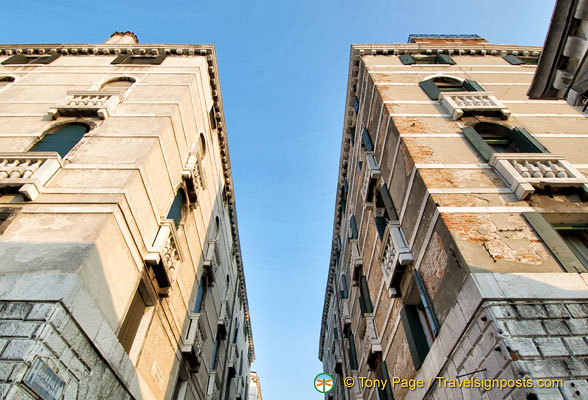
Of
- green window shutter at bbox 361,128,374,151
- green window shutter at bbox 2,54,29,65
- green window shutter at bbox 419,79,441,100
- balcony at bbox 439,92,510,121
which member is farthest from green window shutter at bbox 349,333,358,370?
green window shutter at bbox 2,54,29,65

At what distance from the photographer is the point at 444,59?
14523mm

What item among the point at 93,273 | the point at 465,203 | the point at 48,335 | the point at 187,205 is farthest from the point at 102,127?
the point at 465,203

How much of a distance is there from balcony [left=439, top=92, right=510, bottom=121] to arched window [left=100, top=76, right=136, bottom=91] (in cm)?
1188

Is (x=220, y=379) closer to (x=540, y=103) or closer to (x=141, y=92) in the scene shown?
(x=141, y=92)

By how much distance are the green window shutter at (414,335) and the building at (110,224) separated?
20.9 ft

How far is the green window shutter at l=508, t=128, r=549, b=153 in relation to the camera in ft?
29.8

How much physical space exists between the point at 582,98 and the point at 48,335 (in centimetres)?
938

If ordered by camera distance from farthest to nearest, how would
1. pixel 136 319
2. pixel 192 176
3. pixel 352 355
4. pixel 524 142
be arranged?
pixel 352 355 < pixel 192 176 < pixel 524 142 < pixel 136 319

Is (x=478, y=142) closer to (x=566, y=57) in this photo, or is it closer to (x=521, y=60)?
(x=566, y=57)

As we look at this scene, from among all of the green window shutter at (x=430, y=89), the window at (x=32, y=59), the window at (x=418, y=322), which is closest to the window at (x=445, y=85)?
the green window shutter at (x=430, y=89)

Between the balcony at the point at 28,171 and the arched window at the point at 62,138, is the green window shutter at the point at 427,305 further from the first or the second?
the arched window at the point at 62,138

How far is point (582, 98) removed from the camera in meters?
5.50

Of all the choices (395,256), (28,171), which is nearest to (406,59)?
(395,256)

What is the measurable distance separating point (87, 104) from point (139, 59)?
18.3 ft
